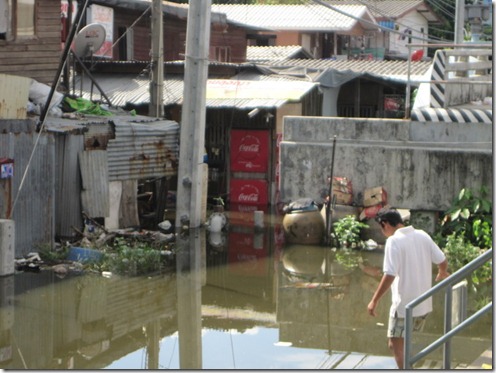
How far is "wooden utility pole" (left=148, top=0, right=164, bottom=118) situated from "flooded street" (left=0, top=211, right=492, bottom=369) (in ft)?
15.7

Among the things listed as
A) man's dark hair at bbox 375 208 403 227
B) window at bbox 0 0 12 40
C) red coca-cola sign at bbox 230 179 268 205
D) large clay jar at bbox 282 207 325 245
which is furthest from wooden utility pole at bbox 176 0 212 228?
man's dark hair at bbox 375 208 403 227

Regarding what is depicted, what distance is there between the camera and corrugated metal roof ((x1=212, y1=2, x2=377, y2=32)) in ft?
132

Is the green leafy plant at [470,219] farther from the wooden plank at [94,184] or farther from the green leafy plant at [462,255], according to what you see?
the wooden plank at [94,184]

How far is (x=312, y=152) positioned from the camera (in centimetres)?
1908

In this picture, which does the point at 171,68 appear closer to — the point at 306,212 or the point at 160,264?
the point at 306,212

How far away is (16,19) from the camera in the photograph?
19922 millimetres

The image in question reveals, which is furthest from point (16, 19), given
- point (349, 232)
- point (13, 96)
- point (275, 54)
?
point (275, 54)

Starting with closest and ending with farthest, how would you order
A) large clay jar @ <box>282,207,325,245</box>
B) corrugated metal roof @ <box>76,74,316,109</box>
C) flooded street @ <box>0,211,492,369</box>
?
1. flooded street @ <box>0,211,492,369</box>
2. large clay jar @ <box>282,207,325,245</box>
3. corrugated metal roof @ <box>76,74,316,109</box>

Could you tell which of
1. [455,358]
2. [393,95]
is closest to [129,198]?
[455,358]

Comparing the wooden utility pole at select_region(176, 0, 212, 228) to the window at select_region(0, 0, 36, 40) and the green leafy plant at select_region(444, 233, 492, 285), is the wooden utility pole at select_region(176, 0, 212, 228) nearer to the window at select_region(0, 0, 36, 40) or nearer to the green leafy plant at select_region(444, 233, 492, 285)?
the window at select_region(0, 0, 36, 40)

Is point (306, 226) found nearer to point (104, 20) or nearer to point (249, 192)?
point (249, 192)

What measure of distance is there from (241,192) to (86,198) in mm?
7025

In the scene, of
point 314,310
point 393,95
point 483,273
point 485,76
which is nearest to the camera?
point 314,310

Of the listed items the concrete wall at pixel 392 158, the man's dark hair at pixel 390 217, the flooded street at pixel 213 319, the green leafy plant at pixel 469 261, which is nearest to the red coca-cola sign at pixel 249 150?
the concrete wall at pixel 392 158
